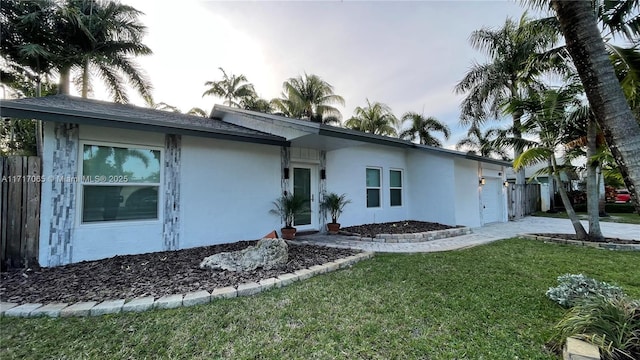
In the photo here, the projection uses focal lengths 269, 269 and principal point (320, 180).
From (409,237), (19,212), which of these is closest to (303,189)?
(409,237)

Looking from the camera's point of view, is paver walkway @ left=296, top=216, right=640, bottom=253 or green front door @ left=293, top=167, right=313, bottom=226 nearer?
paver walkway @ left=296, top=216, right=640, bottom=253

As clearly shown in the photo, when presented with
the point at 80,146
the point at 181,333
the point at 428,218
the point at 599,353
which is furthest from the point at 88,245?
the point at 428,218

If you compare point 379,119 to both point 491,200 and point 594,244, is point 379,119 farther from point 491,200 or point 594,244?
point 594,244

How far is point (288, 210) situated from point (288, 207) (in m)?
0.09

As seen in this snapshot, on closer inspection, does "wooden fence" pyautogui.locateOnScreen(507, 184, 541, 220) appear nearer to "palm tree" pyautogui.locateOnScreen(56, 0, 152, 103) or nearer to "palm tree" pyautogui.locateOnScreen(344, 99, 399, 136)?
"palm tree" pyautogui.locateOnScreen(344, 99, 399, 136)

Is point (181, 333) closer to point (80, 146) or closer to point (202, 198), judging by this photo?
point (202, 198)

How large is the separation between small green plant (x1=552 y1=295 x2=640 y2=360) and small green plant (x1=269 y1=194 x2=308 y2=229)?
5765mm

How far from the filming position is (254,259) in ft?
16.2

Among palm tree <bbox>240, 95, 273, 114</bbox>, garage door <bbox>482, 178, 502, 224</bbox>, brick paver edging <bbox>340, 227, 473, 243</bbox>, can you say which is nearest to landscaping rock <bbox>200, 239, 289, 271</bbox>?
brick paver edging <bbox>340, 227, 473, 243</bbox>

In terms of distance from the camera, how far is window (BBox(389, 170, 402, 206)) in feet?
34.6

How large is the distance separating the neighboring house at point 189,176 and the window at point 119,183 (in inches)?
0.7

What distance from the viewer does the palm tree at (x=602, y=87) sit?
2104 mm

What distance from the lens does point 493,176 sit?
40.0 ft

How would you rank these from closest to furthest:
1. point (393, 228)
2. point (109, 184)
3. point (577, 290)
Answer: point (577, 290)
point (109, 184)
point (393, 228)
